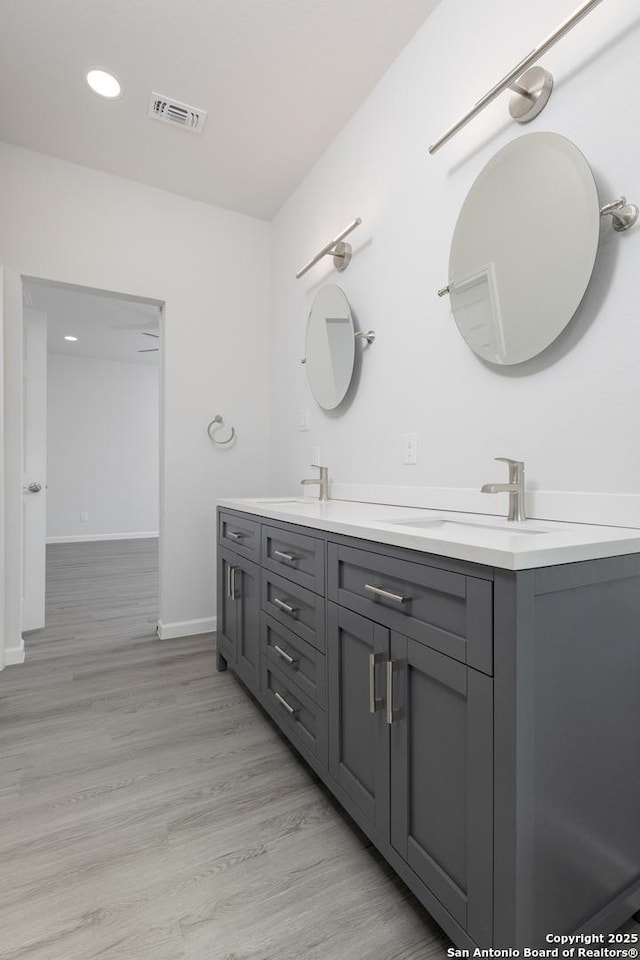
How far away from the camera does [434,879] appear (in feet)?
3.09

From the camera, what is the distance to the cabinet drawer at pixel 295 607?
4.56 feet

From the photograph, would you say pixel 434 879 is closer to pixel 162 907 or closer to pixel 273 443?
pixel 162 907

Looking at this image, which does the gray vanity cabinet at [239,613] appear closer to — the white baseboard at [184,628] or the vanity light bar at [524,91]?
the white baseboard at [184,628]

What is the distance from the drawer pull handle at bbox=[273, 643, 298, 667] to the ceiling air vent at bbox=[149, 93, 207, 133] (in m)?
2.42

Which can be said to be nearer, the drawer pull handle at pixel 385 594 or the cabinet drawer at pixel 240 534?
the drawer pull handle at pixel 385 594

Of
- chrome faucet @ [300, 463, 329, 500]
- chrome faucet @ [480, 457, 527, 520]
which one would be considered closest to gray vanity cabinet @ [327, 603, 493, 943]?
chrome faucet @ [480, 457, 527, 520]

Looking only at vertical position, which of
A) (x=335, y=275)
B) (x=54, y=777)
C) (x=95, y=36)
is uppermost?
(x=95, y=36)

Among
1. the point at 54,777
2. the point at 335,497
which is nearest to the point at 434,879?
the point at 54,777

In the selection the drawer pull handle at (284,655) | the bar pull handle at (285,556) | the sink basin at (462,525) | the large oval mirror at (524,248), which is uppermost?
the large oval mirror at (524,248)

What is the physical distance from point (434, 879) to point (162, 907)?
627 mm

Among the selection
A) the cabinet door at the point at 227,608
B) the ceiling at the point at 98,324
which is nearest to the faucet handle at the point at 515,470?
the cabinet door at the point at 227,608

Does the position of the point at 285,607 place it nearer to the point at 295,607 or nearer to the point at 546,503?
the point at 295,607

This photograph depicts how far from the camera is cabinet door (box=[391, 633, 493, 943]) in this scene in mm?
818

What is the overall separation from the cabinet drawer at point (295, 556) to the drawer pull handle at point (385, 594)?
0.82ft
